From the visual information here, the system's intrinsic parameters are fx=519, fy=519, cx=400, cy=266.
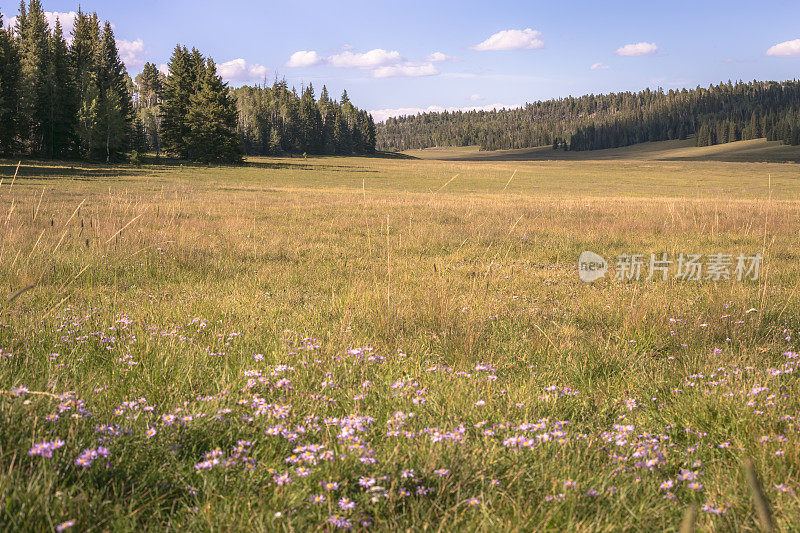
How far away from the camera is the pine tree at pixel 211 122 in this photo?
190ft

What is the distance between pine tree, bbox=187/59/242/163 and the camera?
190 feet

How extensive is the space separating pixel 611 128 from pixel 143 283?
8488 inches

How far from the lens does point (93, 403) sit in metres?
2.75

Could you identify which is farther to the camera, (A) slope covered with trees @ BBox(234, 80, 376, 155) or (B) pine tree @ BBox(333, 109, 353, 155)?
(B) pine tree @ BBox(333, 109, 353, 155)

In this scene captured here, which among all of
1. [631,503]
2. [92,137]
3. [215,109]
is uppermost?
[215,109]

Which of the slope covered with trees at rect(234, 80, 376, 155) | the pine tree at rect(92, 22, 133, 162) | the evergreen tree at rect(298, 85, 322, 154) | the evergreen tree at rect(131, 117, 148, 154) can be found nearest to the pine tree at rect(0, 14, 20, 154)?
the pine tree at rect(92, 22, 133, 162)

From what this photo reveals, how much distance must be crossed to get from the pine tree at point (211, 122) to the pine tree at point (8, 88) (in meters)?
16.0

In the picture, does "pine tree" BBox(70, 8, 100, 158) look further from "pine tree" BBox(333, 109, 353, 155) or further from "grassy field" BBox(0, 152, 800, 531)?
"pine tree" BBox(333, 109, 353, 155)

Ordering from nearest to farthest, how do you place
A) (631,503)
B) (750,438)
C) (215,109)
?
(631,503), (750,438), (215,109)

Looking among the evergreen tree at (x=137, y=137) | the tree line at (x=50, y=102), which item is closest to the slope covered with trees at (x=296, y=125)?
the evergreen tree at (x=137, y=137)

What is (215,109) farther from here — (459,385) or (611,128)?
(611,128)

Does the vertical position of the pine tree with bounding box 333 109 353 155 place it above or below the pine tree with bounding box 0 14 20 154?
above

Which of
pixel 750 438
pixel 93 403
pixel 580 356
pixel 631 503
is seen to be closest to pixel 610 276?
pixel 580 356

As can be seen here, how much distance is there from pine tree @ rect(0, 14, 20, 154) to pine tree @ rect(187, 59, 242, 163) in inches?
631
